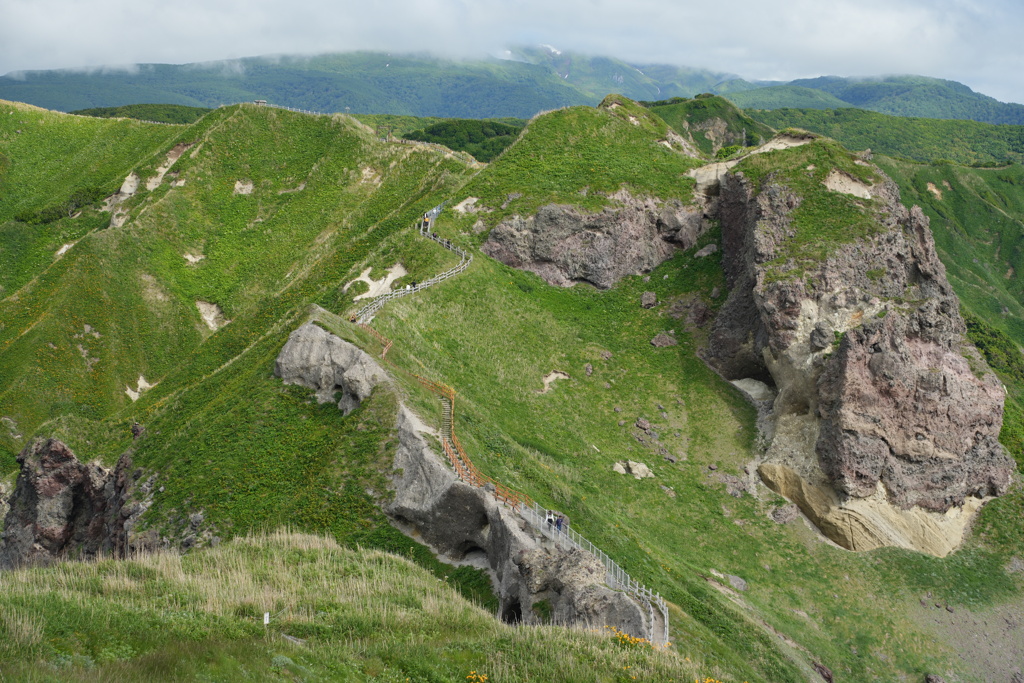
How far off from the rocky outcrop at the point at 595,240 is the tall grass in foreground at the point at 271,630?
4893 cm

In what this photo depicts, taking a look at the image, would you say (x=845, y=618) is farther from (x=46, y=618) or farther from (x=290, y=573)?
(x=46, y=618)

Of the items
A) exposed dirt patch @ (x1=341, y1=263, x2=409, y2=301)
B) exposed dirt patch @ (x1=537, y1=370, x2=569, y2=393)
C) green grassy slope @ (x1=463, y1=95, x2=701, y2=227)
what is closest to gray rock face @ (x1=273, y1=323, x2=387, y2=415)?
exposed dirt patch @ (x1=341, y1=263, x2=409, y2=301)

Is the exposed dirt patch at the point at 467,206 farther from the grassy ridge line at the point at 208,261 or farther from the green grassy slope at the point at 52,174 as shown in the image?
the green grassy slope at the point at 52,174

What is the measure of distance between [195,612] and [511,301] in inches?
1940

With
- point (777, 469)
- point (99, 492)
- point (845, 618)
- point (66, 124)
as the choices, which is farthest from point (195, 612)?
point (66, 124)

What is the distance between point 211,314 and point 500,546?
194 feet

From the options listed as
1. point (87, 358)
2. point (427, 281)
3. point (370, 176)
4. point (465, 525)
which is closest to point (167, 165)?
point (370, 176)

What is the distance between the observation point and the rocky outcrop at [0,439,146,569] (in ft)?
140

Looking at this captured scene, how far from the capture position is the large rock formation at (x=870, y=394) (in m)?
52.2

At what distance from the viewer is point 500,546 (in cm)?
3128

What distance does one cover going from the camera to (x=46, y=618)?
1623 cm

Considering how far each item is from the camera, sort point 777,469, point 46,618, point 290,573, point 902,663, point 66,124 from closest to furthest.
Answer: point 46,618, point 290,573, point 902,663, point 777,469, point 66,124

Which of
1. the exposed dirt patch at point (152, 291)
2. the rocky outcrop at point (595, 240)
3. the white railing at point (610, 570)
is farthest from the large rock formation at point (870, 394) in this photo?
the exposed dirt patch at point (152, 291)

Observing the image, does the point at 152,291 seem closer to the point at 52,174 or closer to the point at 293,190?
the point at 293,190
